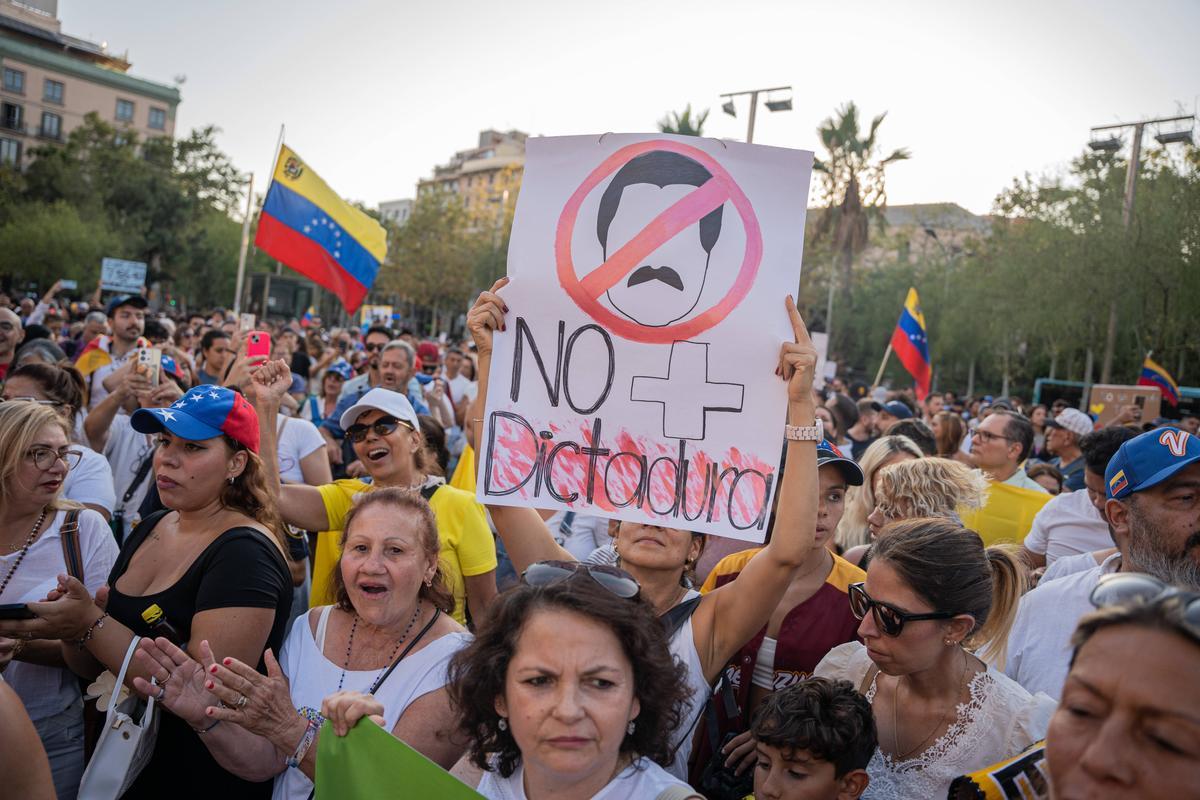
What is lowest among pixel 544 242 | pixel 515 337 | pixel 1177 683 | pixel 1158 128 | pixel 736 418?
pixel 1177 683

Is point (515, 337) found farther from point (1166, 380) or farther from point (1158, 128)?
point (1158, 128)

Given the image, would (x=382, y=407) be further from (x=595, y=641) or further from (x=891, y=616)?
(x=891, y=616)

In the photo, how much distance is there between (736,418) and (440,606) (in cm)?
118

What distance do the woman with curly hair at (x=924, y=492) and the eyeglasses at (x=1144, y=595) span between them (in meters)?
2.26

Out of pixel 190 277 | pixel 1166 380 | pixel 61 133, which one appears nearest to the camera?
pixel 1166 380

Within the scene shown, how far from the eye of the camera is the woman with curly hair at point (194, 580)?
2643 mm

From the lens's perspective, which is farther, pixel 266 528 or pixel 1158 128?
pixel 1158 128

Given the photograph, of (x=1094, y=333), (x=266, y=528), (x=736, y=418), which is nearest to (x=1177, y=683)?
(x=736, y=418)

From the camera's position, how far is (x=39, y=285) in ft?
144

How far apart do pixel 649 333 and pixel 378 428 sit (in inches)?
74.7

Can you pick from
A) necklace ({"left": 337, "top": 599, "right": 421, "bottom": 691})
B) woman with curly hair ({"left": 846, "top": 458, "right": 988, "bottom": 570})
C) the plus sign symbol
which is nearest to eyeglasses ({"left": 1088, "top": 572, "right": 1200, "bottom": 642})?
the plus sign symbol

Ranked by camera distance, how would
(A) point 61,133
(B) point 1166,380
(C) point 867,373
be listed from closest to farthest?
(B) point 1166,380 < (C) point 867,373 < (A) point 61,133

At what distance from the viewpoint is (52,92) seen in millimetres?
72000

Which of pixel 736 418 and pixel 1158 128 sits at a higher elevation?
pixel 1158 128
